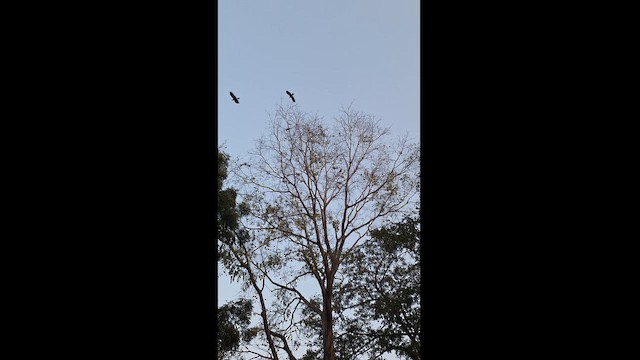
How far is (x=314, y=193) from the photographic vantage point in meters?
9.46

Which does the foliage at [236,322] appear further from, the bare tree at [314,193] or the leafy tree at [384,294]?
the leafy tree at [384,294]

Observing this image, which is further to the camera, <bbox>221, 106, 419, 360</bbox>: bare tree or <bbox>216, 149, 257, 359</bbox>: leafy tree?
<bbox>221, 106, 419, 360</bbox>: bare tree

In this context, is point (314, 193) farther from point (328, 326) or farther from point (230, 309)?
point (230, 309)

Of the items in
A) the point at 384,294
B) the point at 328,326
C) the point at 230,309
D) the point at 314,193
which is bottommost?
the point at 328,326

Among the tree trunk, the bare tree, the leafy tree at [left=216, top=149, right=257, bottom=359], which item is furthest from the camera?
the bare tree

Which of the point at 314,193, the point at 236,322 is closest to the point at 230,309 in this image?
the point at 236,322

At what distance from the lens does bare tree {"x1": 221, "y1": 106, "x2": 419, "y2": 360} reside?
937 cm

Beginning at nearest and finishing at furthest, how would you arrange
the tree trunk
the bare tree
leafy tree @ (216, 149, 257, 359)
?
1. leafy tree @ (216, 149, 257, 359)
2. the tree trunk
3. the bare tree

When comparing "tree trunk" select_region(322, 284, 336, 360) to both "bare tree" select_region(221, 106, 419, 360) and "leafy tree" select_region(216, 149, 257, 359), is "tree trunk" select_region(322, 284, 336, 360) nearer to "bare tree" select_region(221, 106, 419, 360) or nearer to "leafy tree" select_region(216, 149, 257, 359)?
"bare tree" select_region(221, 106, 419, 360)

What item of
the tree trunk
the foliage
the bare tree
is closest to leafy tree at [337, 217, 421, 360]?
the tree trunk

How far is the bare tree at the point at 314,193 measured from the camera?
937cm
